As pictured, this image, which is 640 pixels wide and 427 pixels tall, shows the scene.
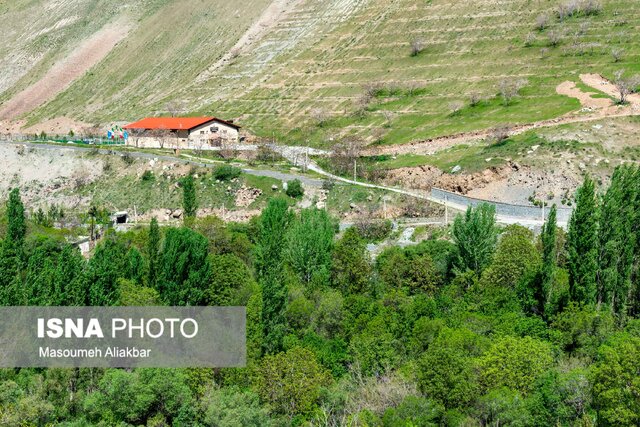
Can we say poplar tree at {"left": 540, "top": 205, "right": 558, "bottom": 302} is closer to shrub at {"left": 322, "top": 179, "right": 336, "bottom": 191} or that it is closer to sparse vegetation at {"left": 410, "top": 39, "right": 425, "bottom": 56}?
shrub at {"left": 322, "top": 179, "right": 336, "bottom": 191}

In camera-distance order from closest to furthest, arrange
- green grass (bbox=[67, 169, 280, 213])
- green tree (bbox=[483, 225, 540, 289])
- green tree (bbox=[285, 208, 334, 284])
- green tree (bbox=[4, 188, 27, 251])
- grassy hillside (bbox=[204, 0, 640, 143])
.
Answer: green tree (bbox=[483, 225, 540, 289])
green tree (bbox=[285, 208, 334, 284])
green tree (bbox=[4, 188, 27, 251])
green grass (bbox=[67, 169, 280, 213])
grassy hillside (bbox=[204, 0, 640, 143])

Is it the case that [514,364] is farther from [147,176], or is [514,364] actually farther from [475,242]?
[147,176]

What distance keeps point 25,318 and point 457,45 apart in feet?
305

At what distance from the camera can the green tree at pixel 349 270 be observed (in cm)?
5516

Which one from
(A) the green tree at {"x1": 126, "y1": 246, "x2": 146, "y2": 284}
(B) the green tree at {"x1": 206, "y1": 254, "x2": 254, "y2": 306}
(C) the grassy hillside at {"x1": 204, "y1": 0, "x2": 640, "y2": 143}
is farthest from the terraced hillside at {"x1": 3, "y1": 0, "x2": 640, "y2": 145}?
(A) the green tree at {"x1": 126, "y1": 246, "x2": 146, "y2": 284}

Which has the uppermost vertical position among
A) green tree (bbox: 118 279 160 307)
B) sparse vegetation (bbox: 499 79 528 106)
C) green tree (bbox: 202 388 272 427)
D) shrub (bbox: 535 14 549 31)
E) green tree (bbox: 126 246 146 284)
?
shrub (bbox: 535 14 549 31)

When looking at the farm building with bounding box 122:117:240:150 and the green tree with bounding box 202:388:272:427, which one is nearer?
the green tree with bounding box 202:388:272:427

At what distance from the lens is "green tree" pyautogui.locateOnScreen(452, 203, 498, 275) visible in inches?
2287

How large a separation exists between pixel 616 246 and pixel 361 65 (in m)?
86.9

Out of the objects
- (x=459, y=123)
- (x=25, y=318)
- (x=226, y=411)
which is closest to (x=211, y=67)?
(x=459, y=123)

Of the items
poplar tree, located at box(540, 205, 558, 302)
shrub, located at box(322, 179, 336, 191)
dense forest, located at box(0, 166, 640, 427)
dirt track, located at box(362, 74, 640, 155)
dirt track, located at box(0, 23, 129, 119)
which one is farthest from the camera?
dirt track, located at box(0, 23, 129, 119)

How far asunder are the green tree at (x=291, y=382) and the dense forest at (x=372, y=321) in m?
0.07

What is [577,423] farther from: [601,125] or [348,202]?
[601,125]

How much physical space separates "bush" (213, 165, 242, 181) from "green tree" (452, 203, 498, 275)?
37.7 metres
